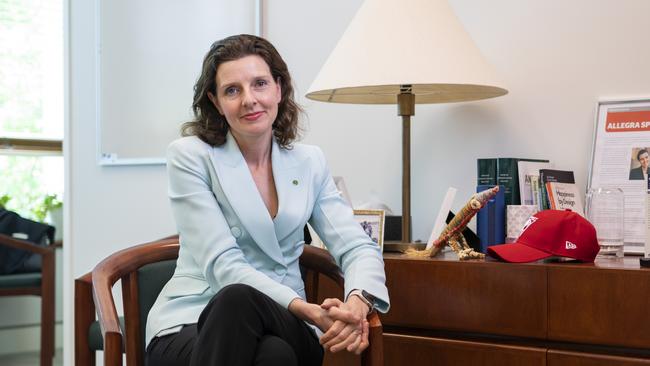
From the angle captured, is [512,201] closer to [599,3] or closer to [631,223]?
[631,223]

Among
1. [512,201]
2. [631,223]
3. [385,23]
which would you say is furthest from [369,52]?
[631,223]

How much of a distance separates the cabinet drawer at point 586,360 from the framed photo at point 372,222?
0.64 metres

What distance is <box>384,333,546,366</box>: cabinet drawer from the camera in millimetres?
2117

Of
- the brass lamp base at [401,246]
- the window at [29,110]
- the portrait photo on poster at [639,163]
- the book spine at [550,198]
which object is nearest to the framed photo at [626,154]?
the portrait photo on poster at [639,163]

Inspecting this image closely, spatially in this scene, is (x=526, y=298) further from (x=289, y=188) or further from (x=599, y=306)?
(x=289, y=188)

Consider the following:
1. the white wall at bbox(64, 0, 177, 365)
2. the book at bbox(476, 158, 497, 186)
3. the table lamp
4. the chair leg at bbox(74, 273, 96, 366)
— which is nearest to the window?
the white wall at bbox(64, 0, 177, 365)

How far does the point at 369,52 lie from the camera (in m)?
2.44

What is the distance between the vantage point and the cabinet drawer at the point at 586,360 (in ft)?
6.44

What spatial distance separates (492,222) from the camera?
2.41 m

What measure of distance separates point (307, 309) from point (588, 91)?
1.21 metres

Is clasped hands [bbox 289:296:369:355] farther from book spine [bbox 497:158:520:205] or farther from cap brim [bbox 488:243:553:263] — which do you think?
book spine [bbox 497:158:520:205]

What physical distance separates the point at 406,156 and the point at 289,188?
21.8 inches

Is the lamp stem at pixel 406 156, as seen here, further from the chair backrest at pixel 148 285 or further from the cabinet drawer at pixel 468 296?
the chair backrest at pixel 148 285

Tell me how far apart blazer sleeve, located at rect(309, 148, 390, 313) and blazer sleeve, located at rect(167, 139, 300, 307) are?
18 centimetres
